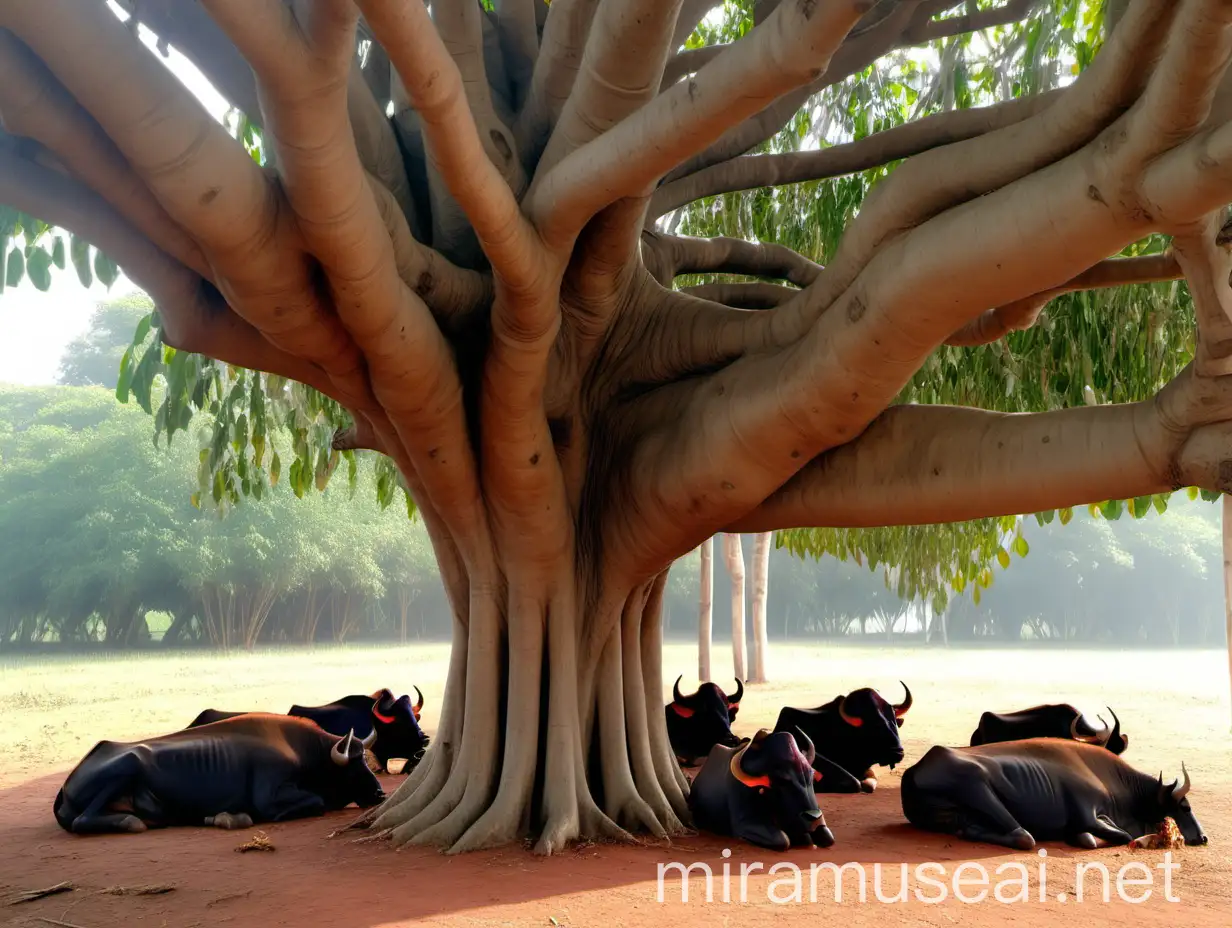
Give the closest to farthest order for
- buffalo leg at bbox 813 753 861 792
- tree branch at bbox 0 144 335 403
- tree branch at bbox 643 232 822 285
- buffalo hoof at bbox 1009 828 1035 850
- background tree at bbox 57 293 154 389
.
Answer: tree branch at bbox 0 144 335 403
buffalo hoof at bbox 1009 828 1035 850
tree branch at bbox 643 232 822 285
buffalo leg at bbox 813 753 861 792
background tree at bbox 57 293 154 389

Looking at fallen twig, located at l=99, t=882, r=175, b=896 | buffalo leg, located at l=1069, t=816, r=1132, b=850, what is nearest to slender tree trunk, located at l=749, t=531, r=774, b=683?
buffalo leg, located at l=1069, t=816, r=1132, b=850

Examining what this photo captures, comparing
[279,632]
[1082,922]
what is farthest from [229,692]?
[279,632]

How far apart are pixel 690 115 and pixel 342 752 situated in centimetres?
526

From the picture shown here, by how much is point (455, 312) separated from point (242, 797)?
11.9ft

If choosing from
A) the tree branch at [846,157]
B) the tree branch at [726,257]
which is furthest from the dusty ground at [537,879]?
the tree branch at [846,157]

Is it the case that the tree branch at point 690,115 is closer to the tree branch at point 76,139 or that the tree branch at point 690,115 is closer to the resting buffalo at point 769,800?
the tree branch at point 76,139

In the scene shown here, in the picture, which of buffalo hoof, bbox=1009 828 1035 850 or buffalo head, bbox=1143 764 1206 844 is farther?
buffalo head, bbox=1143 764 1206 844

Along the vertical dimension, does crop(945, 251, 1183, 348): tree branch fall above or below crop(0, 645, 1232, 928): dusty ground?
above

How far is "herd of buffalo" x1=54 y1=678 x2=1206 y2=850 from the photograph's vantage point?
6449 mm

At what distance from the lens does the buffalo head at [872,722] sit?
873 cm

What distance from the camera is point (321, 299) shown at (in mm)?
5207

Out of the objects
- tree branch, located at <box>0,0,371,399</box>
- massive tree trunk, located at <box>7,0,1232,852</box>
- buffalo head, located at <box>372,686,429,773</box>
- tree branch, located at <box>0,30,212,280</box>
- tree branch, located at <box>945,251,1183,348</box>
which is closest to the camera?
tree branch, located at <box>0,0,371,399</box>

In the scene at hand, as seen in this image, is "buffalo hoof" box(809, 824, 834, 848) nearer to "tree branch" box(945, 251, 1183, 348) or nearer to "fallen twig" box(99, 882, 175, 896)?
"tree branch" box(945, 251, 1183, 348)

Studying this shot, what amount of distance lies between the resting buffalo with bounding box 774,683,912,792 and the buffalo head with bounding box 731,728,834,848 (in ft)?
7.34
